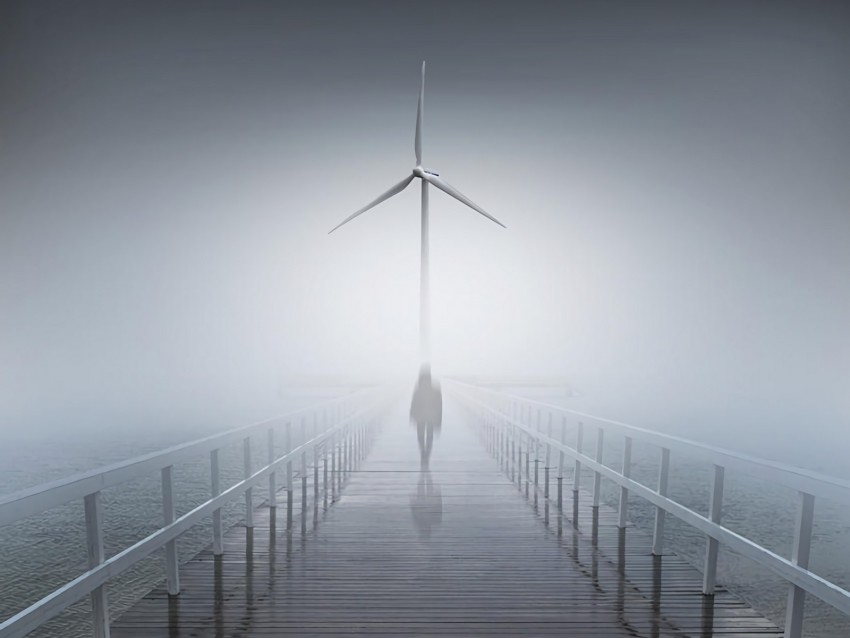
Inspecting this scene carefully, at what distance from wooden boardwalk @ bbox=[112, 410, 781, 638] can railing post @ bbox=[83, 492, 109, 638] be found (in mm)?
578

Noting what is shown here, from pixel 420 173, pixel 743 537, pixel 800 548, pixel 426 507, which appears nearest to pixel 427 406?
pixel 426 507

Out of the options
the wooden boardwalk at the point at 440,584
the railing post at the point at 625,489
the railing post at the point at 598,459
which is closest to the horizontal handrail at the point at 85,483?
the wooden boardwalk at the point at 440,584

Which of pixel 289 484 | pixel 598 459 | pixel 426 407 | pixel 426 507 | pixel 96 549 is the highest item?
pixel 96 549

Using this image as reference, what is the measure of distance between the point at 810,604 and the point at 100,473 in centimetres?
1002

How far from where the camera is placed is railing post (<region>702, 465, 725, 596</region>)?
15.1 ft

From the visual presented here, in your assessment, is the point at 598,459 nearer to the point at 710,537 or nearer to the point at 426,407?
the point at 710,537

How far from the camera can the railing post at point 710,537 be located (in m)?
4.60

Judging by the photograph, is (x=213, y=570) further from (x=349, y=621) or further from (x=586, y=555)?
(x=586, y=555)

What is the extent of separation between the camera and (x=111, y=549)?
11.6 m

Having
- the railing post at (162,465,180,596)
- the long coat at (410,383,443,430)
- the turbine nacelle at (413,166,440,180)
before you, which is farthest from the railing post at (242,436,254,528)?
the turbine nacelle at (413,166,440,180)

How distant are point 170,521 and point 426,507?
14.6 ft

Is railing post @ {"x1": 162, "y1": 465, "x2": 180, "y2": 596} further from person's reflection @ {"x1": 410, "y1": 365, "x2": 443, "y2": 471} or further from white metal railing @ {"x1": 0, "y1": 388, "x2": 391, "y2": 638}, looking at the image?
person's reflection @ {"x1": 410, "y1": 365, "x2": 443, "y2": 471}

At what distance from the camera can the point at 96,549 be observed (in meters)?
3.48

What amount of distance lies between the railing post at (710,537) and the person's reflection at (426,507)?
2.91m
